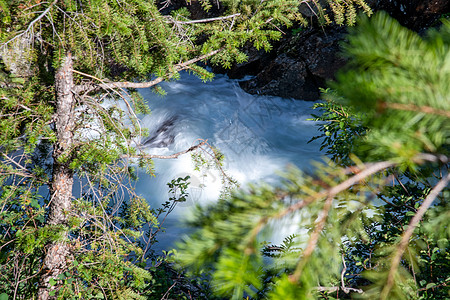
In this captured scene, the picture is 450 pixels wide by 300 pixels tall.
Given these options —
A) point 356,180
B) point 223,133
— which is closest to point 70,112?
point 356,180

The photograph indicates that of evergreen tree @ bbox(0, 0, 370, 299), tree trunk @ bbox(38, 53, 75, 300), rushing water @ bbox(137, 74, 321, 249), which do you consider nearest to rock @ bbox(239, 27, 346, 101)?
rushing water @ bbox(137, 74, 321, 249)

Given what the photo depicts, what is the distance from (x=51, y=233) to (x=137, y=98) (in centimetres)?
153

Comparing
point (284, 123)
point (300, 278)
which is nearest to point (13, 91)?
point (300, 278)

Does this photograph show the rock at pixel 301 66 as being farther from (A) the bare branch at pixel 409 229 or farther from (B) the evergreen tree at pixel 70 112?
(A) the bare branch at pixel 409 229

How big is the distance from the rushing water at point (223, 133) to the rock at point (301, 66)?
0.24 metres

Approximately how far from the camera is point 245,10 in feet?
7.18

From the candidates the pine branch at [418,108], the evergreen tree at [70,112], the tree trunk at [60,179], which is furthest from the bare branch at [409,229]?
the tree trunk at [60,179]

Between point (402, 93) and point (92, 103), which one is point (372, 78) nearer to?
point (402, 93)

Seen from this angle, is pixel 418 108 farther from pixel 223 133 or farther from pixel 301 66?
pixel 301 66

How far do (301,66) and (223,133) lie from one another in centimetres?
237

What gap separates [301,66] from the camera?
257 inches

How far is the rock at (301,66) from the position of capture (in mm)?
6207

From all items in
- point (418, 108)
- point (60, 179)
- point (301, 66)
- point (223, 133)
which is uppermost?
point (418, 108)

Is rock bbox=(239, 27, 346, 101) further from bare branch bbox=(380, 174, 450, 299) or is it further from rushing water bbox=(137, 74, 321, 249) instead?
bare branch bbox=(380, 174, 450, 299)
